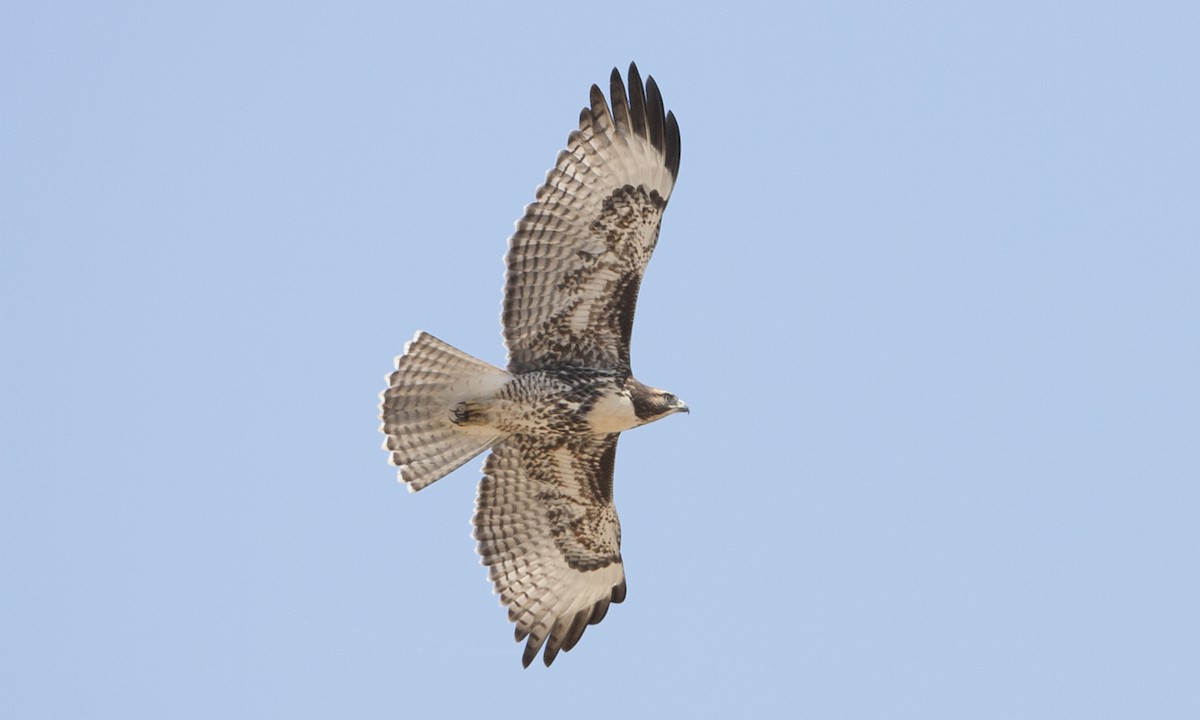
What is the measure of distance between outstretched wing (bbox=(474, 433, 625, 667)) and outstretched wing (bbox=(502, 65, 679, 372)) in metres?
0.81

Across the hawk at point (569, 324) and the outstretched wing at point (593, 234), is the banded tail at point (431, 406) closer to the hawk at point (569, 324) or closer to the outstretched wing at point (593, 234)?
the hawk at point (569, 324)

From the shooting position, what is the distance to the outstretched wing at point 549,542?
12.7 metres

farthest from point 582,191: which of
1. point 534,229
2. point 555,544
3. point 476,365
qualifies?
point 555,544

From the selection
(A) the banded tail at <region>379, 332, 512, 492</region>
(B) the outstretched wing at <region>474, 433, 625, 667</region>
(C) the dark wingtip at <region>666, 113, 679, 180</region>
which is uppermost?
(C) the dark wingtip at <region>666, 113, 679, 180</region>

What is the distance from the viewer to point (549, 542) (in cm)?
1288

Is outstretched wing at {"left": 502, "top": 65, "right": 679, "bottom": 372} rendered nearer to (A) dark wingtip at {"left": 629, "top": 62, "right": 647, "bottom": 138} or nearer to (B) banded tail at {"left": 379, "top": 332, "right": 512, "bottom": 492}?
(A) dark wingtip at {"left": 629, "top": 62, "right": 647, "bottom": 138}

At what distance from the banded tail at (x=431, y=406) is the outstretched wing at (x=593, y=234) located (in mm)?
320

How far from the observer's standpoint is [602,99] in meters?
12.1

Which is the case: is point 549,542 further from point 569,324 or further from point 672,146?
point 672,146

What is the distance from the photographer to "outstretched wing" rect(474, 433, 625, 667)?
1273 centimetres

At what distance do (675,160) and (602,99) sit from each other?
0.56 metres

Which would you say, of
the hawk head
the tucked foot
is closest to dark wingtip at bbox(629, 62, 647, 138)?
the hawk head

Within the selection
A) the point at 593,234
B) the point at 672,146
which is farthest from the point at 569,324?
the point at 672,146

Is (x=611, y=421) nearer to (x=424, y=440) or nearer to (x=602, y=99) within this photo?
(x=424, y=440)
